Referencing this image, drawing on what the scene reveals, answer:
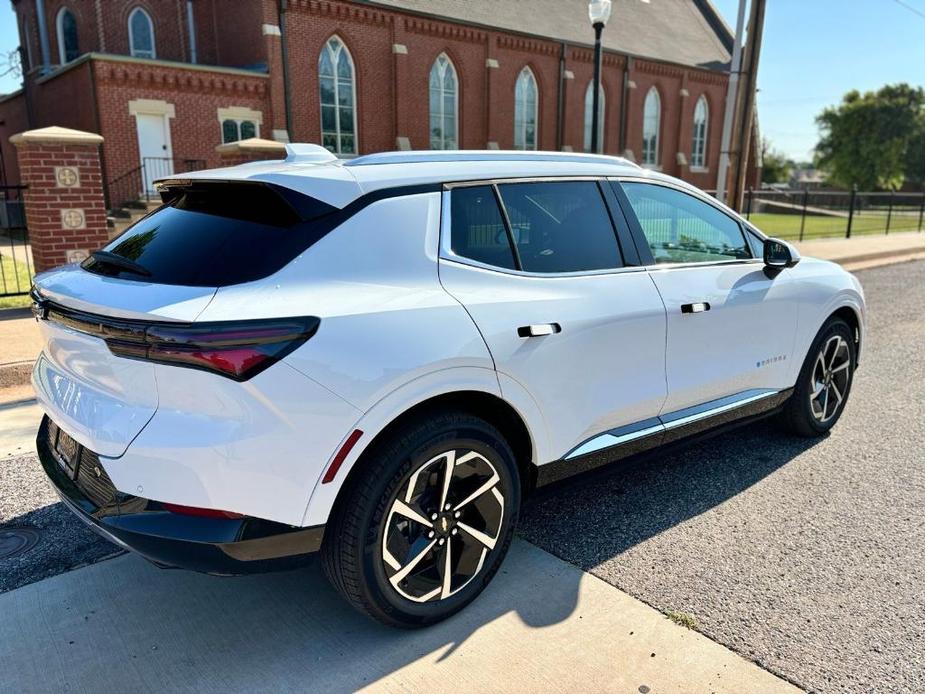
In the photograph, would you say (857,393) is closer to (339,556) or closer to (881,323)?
(881,323)

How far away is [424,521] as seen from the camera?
8.70 feet

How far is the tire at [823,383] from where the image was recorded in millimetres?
4582

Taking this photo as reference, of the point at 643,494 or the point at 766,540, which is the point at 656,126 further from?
the point at 766,540

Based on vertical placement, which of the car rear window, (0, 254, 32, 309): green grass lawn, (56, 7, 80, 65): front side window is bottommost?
(0, 254, 32, 309): green grass lawn

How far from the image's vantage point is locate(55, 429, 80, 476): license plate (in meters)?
2.62

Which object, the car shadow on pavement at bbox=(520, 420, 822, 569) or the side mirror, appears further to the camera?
the side mirror

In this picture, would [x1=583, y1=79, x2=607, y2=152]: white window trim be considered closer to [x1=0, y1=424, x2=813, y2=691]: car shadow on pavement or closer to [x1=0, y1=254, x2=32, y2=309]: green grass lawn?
[x1=0, y1=254, x2=32, y2=309]: green grass lawn

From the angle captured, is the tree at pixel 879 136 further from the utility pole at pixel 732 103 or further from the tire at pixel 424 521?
the tire at pixel 424 521

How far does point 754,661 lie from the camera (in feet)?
8.52

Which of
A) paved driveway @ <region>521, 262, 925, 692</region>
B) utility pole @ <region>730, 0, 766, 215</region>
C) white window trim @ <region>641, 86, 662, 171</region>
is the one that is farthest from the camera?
white window trim @ <region>641, 86, 662, 171</region>

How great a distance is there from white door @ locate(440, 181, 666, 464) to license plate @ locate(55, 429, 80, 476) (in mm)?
1516

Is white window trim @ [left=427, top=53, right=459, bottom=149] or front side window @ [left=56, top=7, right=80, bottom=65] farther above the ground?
front side window @ [left=56, top=7, right=80, bottom=65]

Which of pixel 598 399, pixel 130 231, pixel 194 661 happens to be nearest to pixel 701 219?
pixel 598 399

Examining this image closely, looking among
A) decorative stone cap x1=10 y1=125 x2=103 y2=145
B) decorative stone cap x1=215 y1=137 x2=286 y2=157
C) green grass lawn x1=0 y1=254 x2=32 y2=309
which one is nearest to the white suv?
decorative stone cap x1=10 y1=125 x2=103 y2=145
